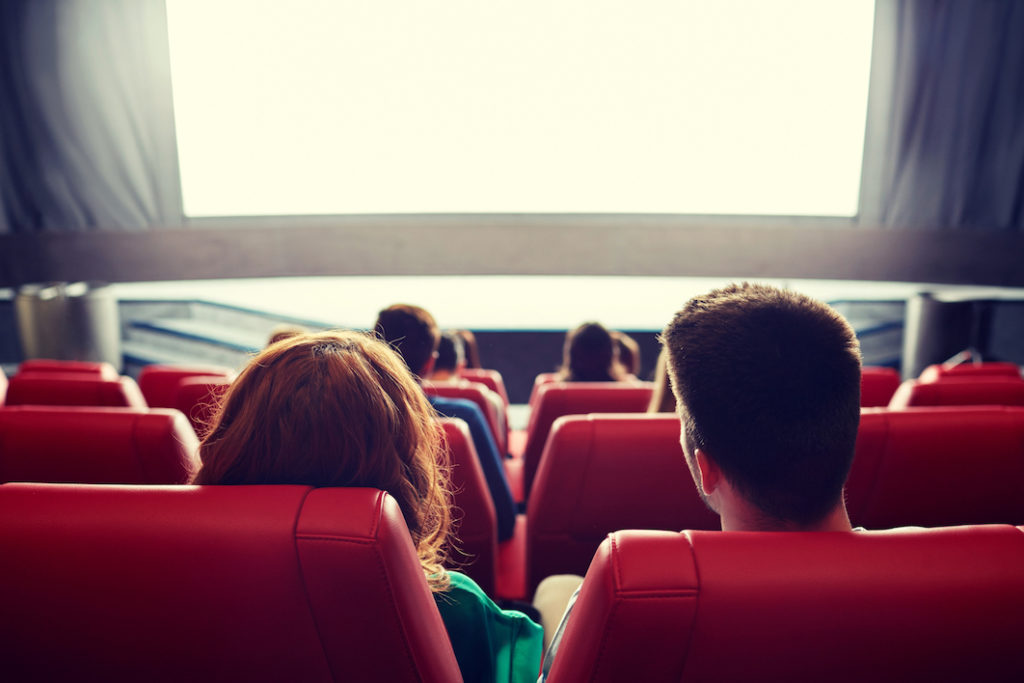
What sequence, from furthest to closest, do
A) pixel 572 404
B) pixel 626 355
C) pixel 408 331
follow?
pixel 626 355 → pixel 572 404 → pixel 408 331

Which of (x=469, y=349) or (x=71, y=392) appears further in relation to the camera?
(x=469, y=349)

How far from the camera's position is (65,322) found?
4.41 m

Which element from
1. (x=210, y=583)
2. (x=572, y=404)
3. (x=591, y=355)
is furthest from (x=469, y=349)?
(x=210, y=583)

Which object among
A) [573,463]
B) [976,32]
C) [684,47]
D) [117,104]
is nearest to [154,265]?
[117,104]

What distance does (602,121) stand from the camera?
478 cm

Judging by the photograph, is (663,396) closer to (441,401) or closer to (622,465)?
(622,465)

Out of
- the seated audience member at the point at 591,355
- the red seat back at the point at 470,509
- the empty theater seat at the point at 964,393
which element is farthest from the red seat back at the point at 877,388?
the red seat back at the point at 470,509

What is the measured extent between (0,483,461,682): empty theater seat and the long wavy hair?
13 centimetres

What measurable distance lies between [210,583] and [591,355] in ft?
7.22

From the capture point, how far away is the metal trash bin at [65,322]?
4340 millimetres

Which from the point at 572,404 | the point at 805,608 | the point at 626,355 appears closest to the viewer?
the point at 805,608

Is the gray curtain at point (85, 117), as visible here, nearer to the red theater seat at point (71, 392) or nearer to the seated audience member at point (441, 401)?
the red theater seat at point (71, 392)

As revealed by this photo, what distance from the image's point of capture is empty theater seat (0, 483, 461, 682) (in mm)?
590

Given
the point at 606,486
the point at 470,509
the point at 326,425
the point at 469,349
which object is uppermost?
the point at 326,425
